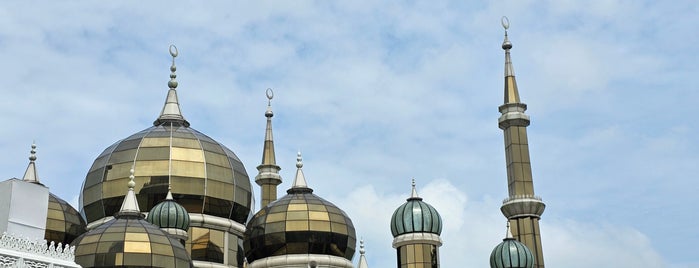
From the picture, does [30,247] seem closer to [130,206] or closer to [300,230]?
[130,206]

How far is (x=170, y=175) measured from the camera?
137 feet

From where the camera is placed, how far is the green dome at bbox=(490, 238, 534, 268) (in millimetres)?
38469

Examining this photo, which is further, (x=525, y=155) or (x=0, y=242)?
(x=525, y=155)

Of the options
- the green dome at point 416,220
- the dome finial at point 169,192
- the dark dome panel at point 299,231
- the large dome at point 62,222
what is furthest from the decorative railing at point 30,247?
the green dome at point 416,220

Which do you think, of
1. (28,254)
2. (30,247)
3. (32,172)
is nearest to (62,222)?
(32,172)

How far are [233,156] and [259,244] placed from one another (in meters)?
5.01

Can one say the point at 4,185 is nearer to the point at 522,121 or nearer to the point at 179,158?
the point at 179,158

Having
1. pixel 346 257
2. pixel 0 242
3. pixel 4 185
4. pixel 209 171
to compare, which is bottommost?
pixel 0 242

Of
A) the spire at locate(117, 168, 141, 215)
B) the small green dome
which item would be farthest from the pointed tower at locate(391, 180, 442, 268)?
the spire at locate(117, 168, 141, 215)

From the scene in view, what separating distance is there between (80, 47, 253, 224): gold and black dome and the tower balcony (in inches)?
436

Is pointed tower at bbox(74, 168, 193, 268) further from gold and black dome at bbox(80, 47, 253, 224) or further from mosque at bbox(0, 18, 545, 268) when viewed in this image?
gold and black dome at bbox(80, 47, 253, 224)

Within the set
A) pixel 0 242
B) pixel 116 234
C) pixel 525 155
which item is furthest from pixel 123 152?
pixel 0 242

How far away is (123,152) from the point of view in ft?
141

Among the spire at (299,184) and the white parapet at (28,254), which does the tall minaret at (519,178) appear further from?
the white parapet at (28,254)
